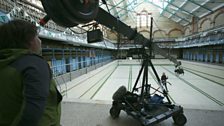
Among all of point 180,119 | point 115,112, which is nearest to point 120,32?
point 115,112

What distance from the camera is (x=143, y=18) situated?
87.5ft

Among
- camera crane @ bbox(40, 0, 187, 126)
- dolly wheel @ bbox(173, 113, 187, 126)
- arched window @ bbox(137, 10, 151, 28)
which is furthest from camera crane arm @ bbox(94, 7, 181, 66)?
arched window @ bbox(137, 10, 151, 28)

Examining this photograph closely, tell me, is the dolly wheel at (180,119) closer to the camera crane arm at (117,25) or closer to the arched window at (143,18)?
the camera crane arm at (117,25)

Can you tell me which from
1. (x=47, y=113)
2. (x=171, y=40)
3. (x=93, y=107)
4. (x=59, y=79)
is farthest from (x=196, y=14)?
(x=47, y=113)

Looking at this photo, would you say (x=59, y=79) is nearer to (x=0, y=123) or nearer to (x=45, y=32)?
(x=45, y=32)

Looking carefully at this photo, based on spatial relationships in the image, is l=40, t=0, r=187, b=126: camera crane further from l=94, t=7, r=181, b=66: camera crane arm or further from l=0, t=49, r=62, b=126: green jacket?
l=0, t=49, r=62, b=126: green jacket

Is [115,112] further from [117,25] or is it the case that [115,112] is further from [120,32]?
[117,25]

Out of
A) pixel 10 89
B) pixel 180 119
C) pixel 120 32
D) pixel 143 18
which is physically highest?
pixel 143 18

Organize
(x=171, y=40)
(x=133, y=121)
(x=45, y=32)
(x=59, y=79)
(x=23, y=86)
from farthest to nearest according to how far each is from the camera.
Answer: (x=171, y=40) → (x=59, y=79) → (x=45, y=32) → (x=133, y=121) → (x=23, y=86)

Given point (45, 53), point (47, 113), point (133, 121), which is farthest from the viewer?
point (45, 53)

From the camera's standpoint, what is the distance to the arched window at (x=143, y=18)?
26.2 m

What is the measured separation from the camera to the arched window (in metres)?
26.2

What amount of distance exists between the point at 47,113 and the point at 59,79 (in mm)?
6372

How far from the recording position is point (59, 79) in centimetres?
696
